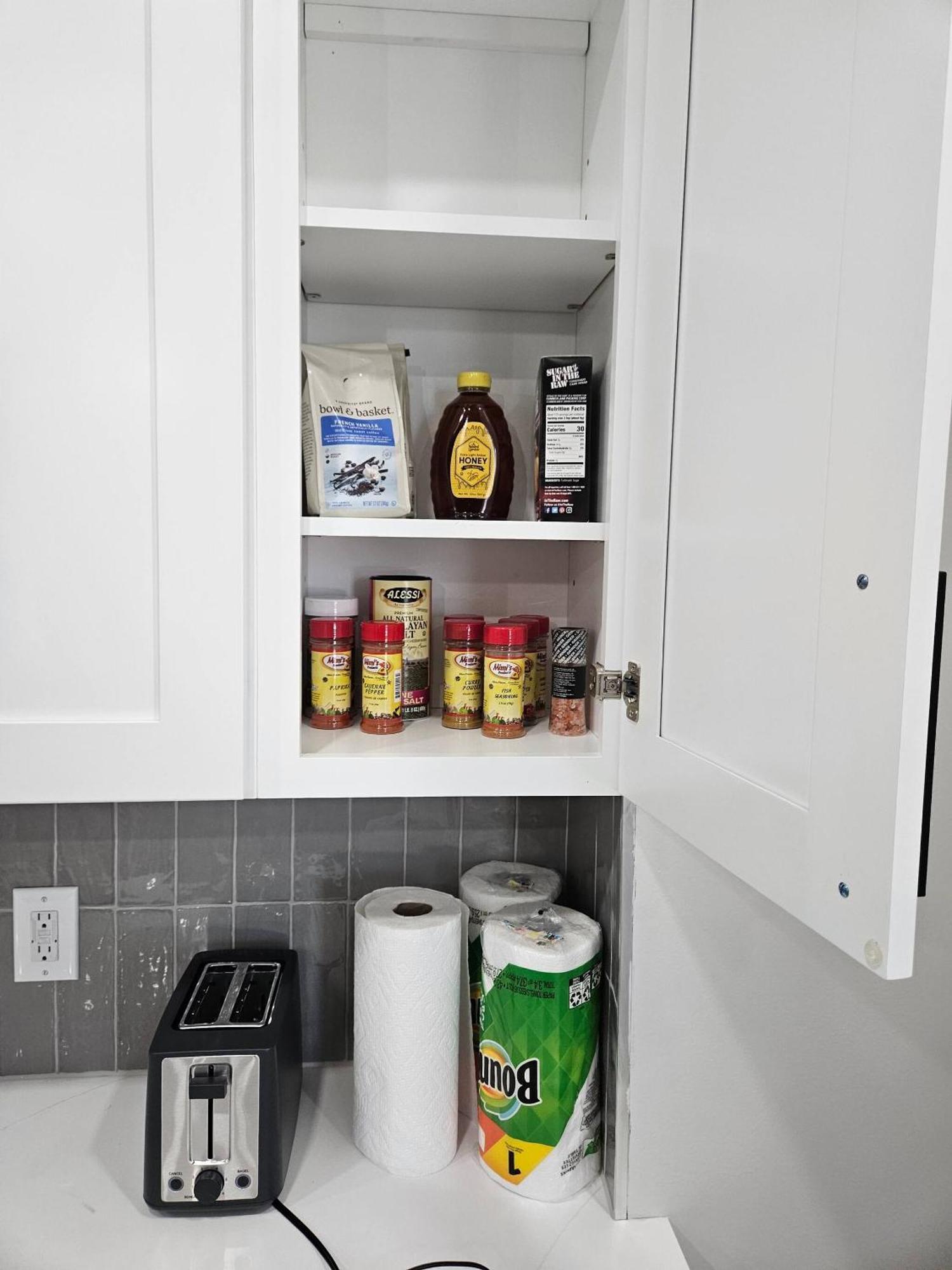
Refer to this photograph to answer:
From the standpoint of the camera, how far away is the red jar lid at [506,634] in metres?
1.07

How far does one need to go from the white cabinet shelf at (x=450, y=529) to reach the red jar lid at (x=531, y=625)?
17 cm

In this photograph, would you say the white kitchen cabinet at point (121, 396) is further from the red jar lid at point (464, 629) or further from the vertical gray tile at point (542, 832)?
the vertical gray tile at point (542, 832)

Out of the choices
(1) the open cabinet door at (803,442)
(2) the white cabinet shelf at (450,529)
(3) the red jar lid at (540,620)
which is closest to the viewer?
(1) the open cabinet door at (803,442)

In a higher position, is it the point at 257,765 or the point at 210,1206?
the point at 257,765

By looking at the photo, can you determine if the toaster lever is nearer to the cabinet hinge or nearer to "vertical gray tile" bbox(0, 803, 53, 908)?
"vertical gray tile" bbox(0, 803, 53, 908)

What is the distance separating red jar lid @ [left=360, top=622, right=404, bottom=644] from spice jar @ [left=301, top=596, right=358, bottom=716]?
1.6 inches

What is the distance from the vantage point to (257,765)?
976 mm

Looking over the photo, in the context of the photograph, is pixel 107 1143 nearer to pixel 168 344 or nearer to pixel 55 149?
pixel 168 344

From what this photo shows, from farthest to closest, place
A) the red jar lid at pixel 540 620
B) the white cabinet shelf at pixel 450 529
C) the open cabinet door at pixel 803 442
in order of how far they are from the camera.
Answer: the red jar lid at pixel 540 620, the white cabinet shelf at pixel 450 529, the open cabinet door at pixel 803 442

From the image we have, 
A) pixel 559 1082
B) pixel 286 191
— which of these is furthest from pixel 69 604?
pixel 559 1082

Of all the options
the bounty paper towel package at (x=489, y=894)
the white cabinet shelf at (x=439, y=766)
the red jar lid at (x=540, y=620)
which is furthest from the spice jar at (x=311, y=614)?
the bounty paper towel package at (x=489, y=894)

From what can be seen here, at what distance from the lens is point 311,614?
1125mm

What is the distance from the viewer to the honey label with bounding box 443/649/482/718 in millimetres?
1109

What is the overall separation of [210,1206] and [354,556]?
2.61 ft
